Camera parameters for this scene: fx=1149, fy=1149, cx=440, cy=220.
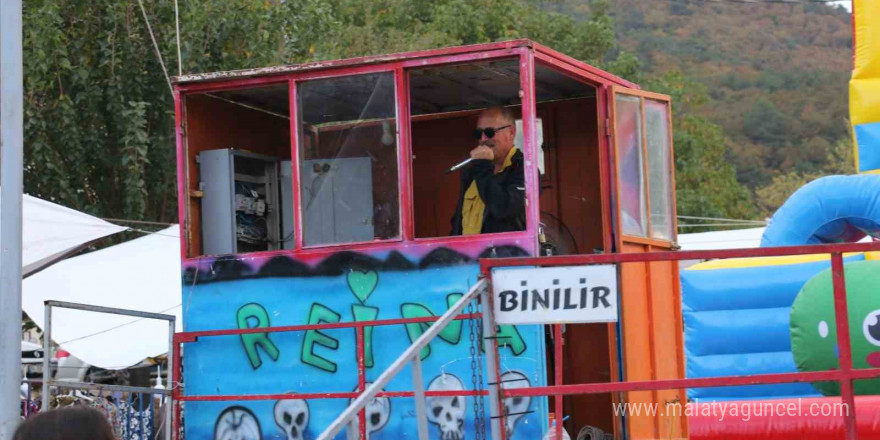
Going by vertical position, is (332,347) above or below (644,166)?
below

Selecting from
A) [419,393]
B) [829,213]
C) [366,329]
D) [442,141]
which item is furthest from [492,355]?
[829,213]

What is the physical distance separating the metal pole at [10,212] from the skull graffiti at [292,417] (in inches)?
70.9

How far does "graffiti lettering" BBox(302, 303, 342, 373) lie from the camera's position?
8.24m

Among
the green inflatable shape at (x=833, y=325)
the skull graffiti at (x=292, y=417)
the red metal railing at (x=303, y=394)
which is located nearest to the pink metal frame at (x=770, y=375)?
the green inflatable shape at (x=833, y=325)

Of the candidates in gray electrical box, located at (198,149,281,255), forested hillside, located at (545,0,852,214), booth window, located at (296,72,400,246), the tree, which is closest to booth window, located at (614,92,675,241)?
booth window, located at (296,72,400,246)

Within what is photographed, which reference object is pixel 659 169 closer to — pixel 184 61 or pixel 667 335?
pixel 667 335

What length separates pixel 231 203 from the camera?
880 cm

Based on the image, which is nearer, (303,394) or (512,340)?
(512,340)

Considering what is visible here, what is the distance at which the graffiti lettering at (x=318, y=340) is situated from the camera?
27.0 feet

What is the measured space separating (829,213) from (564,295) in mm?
6262

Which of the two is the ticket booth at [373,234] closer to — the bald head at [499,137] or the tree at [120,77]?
the bald head at [499,137]

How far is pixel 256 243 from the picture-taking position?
910cm

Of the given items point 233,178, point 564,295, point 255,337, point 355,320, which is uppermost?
point 233,178

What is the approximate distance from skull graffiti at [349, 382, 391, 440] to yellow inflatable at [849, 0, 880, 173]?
626 cm
